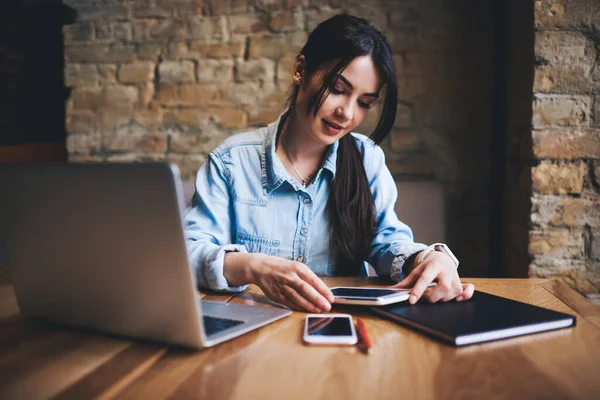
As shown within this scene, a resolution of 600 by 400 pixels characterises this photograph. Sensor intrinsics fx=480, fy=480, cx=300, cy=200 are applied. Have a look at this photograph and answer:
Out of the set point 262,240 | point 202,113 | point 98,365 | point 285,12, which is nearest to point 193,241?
point 262,240

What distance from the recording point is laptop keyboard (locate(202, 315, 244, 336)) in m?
0.68

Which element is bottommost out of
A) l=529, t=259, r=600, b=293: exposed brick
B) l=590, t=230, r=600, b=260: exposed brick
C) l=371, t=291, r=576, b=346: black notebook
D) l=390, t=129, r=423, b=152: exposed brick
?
l=529, t=259, r=600, b=293: exposed brick

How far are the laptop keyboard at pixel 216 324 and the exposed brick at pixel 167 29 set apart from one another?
65.2 inches

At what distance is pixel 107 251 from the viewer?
0.62m

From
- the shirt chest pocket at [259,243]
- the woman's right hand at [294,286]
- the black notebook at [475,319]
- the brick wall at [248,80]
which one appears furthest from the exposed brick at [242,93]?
the black notebook at [475,319]

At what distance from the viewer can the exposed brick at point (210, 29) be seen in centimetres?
206

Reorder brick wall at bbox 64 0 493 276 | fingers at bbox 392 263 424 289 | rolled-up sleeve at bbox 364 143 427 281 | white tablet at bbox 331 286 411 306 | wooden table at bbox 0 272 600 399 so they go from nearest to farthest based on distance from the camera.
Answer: wooden table at bbox 0 272 600 399, white tablet at bbox 331 286 411 306, fingers at bbox 392 263 424 289, rolled-up sleeve at bbox 364 143 427 281, brick wall at bbox 64 0 493 276

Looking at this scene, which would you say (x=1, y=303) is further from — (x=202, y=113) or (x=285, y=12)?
(x=285, y=12)

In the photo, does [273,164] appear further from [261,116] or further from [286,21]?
[286,21]

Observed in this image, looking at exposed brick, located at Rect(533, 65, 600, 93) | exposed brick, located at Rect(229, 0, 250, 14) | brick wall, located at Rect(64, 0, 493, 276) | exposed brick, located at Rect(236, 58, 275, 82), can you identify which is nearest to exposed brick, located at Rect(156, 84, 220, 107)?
brick wall, located at Rect(64, 0, 493, 276)

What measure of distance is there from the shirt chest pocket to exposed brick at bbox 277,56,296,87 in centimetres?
94

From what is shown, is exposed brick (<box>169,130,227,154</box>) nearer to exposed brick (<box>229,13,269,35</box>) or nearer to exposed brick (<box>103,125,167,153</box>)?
exposed brick (<box>103,125,167,153</box>)

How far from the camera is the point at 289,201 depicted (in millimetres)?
1317

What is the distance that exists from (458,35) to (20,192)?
1.79m
